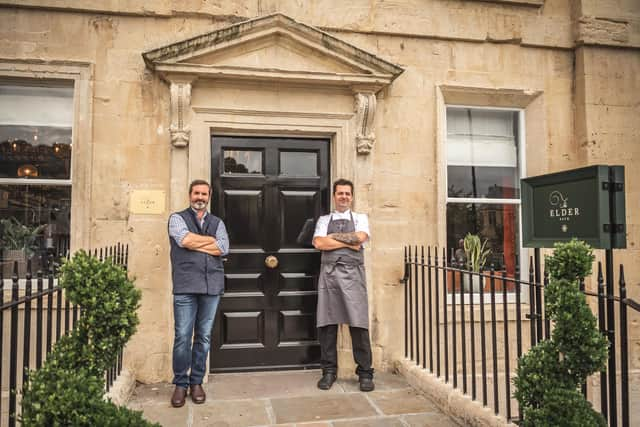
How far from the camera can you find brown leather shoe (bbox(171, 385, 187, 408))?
155 inches

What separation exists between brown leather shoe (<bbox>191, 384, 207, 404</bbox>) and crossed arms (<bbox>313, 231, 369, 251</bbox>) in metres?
1.62

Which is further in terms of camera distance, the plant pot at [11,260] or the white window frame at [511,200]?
the white window frame at [511,200]

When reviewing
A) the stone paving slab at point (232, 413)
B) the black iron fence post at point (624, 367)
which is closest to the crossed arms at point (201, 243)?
the stone paving slab at point (232, 413)

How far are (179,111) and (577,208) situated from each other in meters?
3.60

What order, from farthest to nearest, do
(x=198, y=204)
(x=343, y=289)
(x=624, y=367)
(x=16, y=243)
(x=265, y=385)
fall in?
(x=16, y=243) → (x=265, y=385) → (x=343, y=289) → (x=198, y=204) → (x=624, y=367)

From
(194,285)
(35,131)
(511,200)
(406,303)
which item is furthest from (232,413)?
(511,200)

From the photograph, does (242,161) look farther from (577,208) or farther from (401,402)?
(577,208)

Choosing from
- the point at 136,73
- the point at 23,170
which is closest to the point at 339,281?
the point at 136,73

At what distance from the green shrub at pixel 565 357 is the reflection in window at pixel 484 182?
296cm

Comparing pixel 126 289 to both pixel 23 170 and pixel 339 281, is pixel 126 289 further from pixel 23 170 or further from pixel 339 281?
pixel 23 170

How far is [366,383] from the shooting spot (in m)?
4.41

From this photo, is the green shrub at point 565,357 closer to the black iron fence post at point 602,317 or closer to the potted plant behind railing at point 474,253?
the black iron fence post at point 602,317

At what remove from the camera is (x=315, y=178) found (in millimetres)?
5129

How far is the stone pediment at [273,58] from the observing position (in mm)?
4629
